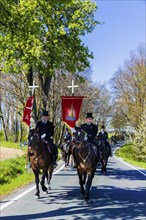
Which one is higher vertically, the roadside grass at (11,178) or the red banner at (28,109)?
the red banner at (28,109)

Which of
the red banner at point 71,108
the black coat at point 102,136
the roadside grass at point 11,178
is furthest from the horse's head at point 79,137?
the black coat at point 102,136

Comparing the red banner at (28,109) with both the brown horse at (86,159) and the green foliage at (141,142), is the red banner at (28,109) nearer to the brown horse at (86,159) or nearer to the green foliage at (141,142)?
the brown horse at (86,159)

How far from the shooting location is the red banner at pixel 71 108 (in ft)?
32.9

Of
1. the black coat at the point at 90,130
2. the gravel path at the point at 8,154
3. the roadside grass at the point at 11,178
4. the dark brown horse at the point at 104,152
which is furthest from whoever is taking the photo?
the gravel path at the point at 8,154

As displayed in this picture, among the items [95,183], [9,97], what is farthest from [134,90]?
[95,183]

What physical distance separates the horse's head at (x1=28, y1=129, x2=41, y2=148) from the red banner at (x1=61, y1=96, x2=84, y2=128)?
0.94 meters

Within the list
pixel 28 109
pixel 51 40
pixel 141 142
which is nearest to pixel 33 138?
pixel 28 109

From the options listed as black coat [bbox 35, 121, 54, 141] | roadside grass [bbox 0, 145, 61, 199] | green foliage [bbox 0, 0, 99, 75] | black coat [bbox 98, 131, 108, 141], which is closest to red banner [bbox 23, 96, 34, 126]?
green foliage [bbox 0, 0, 99, 75]

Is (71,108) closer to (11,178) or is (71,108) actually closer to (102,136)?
(11,178)

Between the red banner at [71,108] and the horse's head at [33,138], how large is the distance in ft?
3.07

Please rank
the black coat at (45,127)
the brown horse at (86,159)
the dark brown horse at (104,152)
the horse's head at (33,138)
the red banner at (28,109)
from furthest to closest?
the dark brown horse at (104,152), the red banner at (28,109), the brown horse at (86,159), the black coat at (45,127), the horse's head at (33,138)

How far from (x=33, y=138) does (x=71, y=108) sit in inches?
54.9

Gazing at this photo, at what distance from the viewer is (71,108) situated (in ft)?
33.2

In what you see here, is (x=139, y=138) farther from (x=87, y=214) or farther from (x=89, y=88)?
(x=87, y=214)
